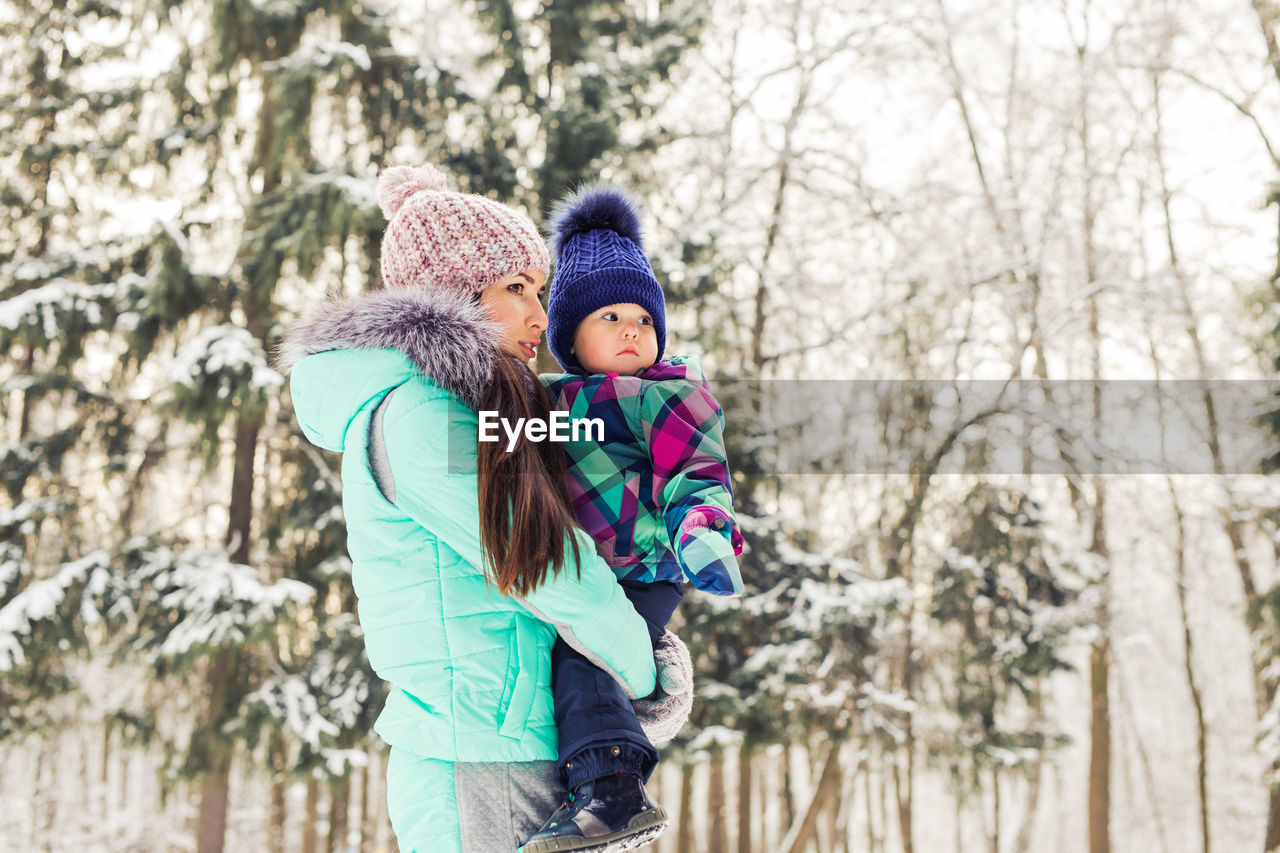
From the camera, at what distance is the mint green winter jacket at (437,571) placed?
4.18ft

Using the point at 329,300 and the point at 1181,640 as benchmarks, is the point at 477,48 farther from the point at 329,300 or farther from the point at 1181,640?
the point at 1181,640

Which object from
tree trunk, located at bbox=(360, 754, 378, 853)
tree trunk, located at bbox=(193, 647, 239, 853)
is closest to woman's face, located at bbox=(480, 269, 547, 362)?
tree trunk, located at bbox=(193, 647, 239, 853)

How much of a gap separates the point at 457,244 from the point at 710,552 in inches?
31.0

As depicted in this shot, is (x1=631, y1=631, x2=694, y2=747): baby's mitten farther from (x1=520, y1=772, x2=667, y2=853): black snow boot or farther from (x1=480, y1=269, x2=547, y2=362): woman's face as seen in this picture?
(x1=480, y1=269, x2=547, y2=362): woman's face

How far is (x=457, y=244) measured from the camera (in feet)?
5.46

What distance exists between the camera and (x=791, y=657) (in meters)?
7.30

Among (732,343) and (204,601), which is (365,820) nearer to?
(204,601)

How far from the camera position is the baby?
1254 millimetres

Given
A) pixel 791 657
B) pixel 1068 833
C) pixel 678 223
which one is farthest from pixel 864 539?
pixel 1068 833

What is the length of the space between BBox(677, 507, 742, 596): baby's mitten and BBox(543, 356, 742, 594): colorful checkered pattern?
62 millimetres

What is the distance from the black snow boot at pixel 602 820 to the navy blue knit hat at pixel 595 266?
858 millimetres

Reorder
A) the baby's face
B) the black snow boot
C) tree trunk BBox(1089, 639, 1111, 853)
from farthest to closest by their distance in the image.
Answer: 1. tree trunk BBox(1089, 639, 1111, 853)
2. the baby's face
3. the black snow boot

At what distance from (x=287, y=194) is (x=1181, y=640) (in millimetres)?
13703

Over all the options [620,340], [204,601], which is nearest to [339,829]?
[204,601]
